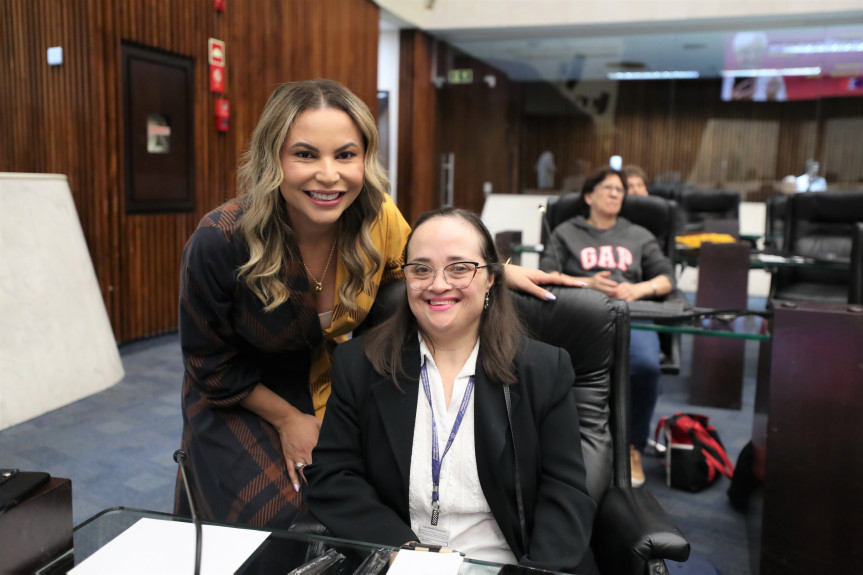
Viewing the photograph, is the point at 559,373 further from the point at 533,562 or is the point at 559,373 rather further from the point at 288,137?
the point at 288,137

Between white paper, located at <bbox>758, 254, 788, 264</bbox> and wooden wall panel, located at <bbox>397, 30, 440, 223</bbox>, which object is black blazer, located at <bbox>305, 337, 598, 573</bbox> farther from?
wooden wall panel, located at <bbox>397, 30, 440, 223</bbox>

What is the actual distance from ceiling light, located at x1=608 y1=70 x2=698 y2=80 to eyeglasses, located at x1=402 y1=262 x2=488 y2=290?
8.73 meters

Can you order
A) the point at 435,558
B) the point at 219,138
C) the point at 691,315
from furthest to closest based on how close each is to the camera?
the point at 219,138 < the point at 691,315 < the point at 435,558

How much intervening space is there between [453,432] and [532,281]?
0.50m

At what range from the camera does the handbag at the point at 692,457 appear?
2.88 m

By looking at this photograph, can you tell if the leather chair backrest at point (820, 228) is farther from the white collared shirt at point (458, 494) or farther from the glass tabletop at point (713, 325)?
the white collared shirt at point (458, 494)

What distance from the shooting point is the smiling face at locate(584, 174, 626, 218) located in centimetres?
345

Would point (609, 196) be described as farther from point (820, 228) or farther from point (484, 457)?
point (820, 228)

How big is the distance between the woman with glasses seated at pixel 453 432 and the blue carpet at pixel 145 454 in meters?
0.91

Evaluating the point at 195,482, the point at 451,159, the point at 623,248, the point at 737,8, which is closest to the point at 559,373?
the point at 195,482

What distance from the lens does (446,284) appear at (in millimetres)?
1459

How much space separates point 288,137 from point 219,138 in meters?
4.43

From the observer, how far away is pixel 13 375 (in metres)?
2.67

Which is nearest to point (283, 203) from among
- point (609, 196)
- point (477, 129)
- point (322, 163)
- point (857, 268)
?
point (322, 163)
